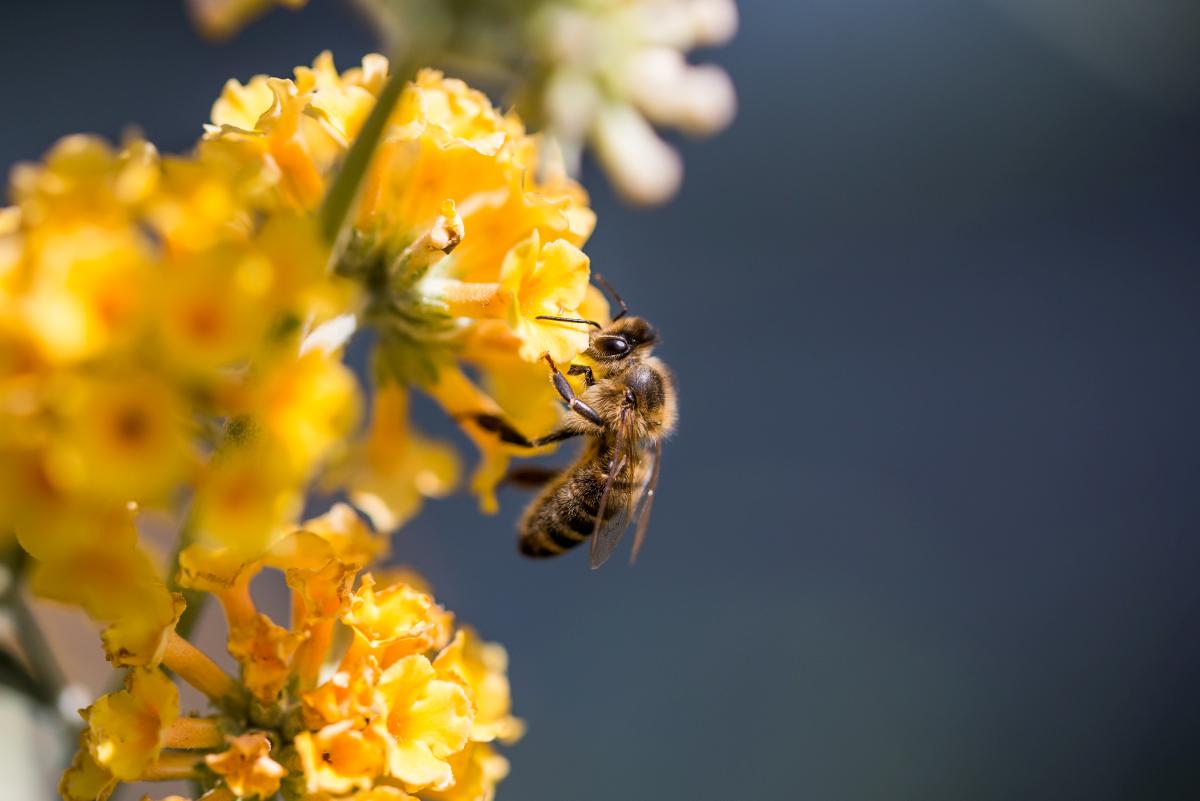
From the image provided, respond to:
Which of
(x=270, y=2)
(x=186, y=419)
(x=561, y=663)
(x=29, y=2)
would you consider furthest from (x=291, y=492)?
(x=29, y=2)

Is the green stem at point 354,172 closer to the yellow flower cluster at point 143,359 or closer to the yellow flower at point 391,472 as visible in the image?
the yellow flower cluster at point 143,359

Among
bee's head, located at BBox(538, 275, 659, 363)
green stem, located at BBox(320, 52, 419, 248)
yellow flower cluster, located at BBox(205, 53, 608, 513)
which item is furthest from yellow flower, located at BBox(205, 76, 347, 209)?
bee's head, located at BBox(538, 275, 659, 363)

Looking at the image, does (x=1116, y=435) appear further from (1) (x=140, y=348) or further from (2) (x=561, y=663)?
(1) (x=140, y=348)

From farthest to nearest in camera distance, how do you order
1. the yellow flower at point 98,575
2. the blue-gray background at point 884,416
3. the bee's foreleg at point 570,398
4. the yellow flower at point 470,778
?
1. the blue-gray background at point 884,416
2. the bee's foreleg at point 570,398
3. the yellow flower at point 470,778
4. the yellow flower at point 98,575

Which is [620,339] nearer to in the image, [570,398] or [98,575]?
[570,398]

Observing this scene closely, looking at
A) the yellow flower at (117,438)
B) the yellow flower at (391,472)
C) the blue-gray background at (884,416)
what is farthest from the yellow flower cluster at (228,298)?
the blue-gray background at (884,416)

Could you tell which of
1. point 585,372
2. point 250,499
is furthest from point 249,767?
point 585,372

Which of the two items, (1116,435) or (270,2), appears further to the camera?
(1116,435)
